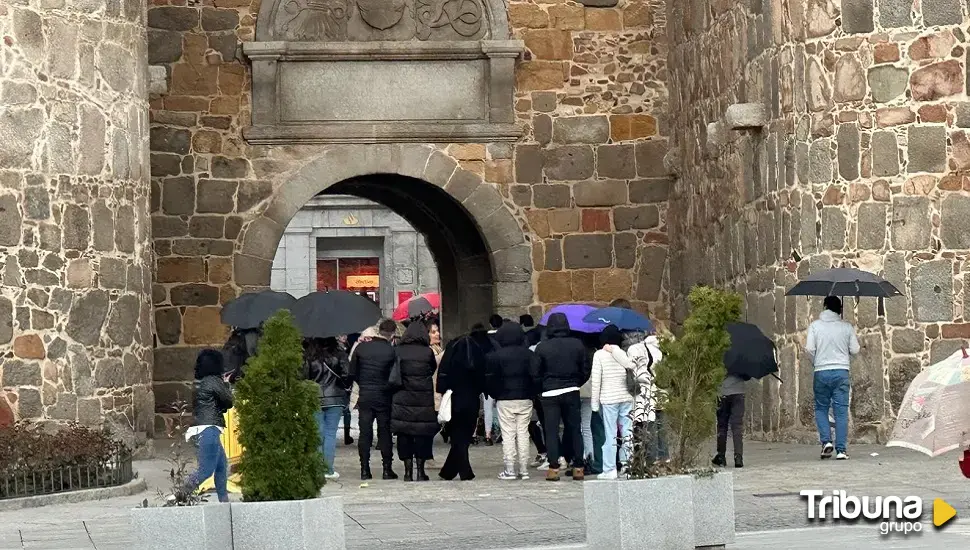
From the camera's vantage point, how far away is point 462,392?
16.8m

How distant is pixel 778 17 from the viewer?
62.8 feet

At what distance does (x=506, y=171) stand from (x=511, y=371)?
644 cm

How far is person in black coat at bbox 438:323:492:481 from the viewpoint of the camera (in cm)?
1670

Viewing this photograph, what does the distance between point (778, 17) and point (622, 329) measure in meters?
3.82

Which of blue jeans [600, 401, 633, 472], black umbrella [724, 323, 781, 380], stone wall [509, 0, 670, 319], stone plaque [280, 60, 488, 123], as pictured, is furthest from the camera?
stone wall [509, 0, 670, 319]

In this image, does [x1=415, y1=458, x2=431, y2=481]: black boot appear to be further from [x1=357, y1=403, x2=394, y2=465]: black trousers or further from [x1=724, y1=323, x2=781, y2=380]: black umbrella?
[x1=724, y1=323, x2=781, y2=380]: black umbrella

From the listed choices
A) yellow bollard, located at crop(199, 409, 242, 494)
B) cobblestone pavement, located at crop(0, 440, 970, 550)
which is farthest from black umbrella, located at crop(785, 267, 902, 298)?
yellow bollard, located at crop(199, 409, 242, 494)

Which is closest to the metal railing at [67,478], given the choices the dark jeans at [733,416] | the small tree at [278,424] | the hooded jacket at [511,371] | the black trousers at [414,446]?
the black trousers at [414,446]

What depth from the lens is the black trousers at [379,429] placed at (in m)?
17.0

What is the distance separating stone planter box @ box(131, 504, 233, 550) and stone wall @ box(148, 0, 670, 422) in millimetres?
11550

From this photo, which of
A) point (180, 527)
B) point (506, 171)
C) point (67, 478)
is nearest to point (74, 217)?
point (67, 478)

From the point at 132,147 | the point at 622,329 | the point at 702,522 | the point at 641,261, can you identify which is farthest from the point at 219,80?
the point at 702,522

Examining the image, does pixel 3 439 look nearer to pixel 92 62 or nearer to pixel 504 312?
pixel 92 62

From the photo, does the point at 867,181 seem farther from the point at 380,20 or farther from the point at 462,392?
the point at 380,20
